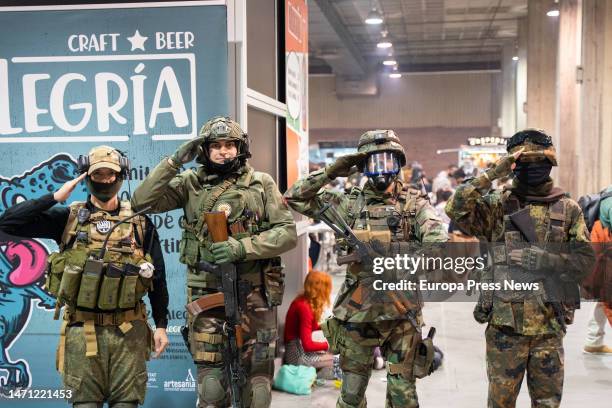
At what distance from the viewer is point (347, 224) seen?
152 inches

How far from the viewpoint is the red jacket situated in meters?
5.76

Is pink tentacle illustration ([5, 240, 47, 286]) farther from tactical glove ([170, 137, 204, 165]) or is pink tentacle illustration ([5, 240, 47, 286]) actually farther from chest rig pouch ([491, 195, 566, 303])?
chest rig pouch ([491, 195, 566, 303])

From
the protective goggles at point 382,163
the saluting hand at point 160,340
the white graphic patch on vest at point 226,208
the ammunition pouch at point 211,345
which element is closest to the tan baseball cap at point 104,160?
the white graphic patch on vest at point 226,208

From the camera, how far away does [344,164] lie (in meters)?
3.78

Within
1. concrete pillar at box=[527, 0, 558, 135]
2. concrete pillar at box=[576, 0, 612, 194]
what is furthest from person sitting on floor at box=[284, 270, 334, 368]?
concrete pillar at box=[527, 0, 558, 135]

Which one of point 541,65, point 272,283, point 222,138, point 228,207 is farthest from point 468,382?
point 541,65

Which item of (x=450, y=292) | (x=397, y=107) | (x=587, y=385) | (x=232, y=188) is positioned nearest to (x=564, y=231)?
(x=450, y=292)

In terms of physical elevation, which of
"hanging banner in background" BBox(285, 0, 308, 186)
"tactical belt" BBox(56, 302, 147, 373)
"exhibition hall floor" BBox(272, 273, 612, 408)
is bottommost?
"exhibition hall floor" BBox(272, 273, 612, 408)

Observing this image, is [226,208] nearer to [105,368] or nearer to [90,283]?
[90,283]

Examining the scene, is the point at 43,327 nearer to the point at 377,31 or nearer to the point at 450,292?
the point at 450,292

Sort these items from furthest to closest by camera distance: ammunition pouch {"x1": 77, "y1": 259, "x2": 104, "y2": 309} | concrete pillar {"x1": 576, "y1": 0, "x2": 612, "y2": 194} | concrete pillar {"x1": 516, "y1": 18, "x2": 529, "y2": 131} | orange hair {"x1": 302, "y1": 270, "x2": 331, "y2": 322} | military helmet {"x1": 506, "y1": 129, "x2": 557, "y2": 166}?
1. concrete pillar {"x1": 516, "y1": 18, "x2": 529, "y2": 131}
2. concrete pillar {"x1": 576, "y1": 0, "x2": 612, "y2": 194}
3. orange hair {"x1": 302, "y1": 270, "x2": 331, "y2": 322}
4. military helmet {"x1": 506, "y1": 129, "x2": 557, "y2": 166}
5. ammunition pouch {"x1": 77, "y1": 259, "x2": 104, "y2": 309}

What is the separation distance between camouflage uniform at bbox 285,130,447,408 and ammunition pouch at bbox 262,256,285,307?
0.34 metres

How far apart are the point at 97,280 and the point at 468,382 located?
361 cm

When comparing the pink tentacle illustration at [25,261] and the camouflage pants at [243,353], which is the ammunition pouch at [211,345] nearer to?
the camouflage pants at [243,353]
